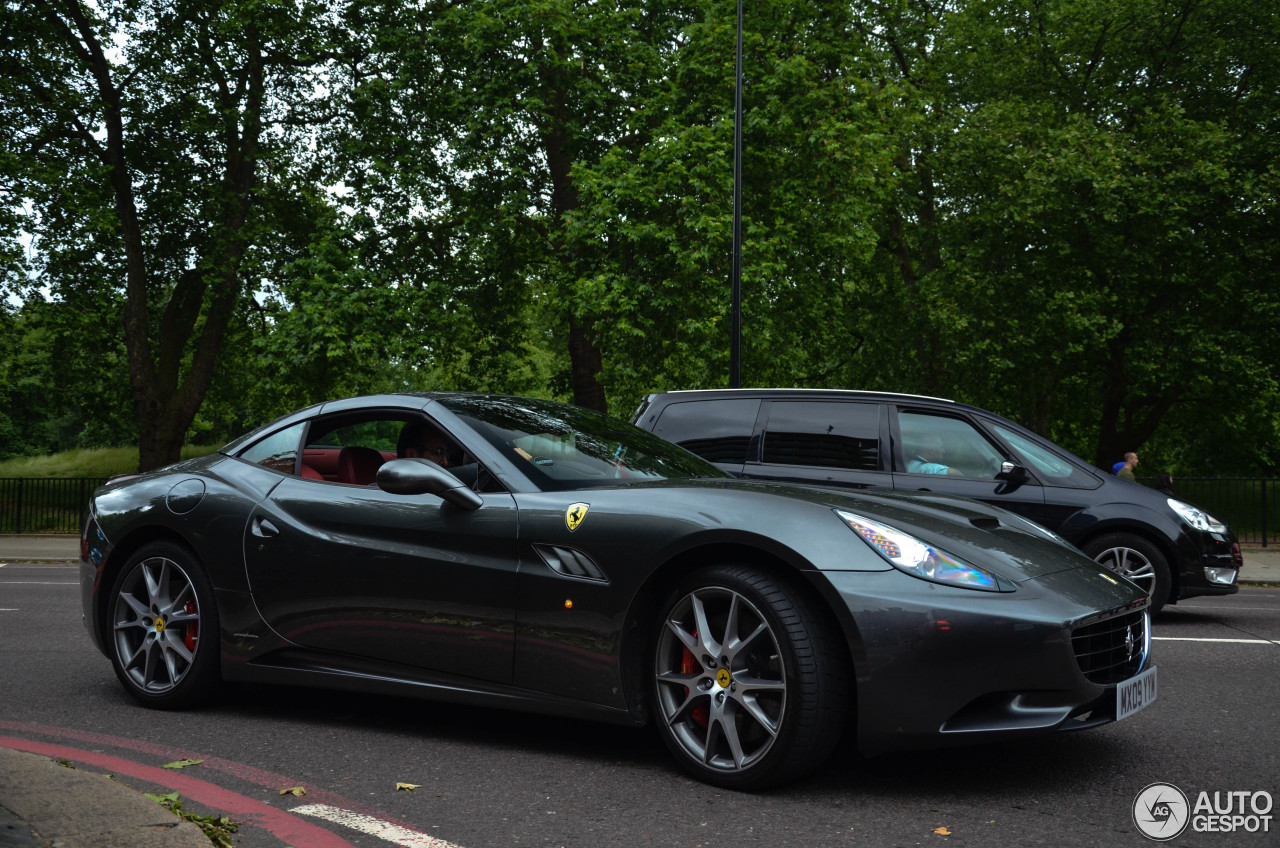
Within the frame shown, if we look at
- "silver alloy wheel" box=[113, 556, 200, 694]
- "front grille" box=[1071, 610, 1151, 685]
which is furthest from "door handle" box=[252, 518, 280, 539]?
"front grille" box=[1071, 610, 1151, 685]

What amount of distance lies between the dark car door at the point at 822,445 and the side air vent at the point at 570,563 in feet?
14.3

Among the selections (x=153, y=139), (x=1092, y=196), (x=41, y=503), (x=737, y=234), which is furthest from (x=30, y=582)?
(x=1092, y=196)

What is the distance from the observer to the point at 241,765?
456 centimetres

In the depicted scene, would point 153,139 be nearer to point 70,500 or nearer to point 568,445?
point 70,500

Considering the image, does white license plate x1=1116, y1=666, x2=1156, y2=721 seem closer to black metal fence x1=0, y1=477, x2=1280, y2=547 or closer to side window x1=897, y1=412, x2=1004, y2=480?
side window x1=897, y1=412, x2=1004, y2=480

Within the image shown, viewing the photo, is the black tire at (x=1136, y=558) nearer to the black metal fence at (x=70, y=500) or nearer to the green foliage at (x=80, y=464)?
the black metal fence at (x=70, y=500)

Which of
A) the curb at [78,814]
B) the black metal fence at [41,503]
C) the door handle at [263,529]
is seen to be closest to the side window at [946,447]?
the door handle at [263,529]

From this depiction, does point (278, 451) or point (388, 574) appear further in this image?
point (278, 451)

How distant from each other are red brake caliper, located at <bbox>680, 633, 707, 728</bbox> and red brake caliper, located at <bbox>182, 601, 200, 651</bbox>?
262cm

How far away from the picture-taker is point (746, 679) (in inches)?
159

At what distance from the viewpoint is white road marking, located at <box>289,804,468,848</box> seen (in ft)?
11.6

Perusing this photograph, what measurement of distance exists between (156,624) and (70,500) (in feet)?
69.6

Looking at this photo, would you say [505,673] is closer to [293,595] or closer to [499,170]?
[293,595]

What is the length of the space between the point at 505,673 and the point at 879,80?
75.6ft
